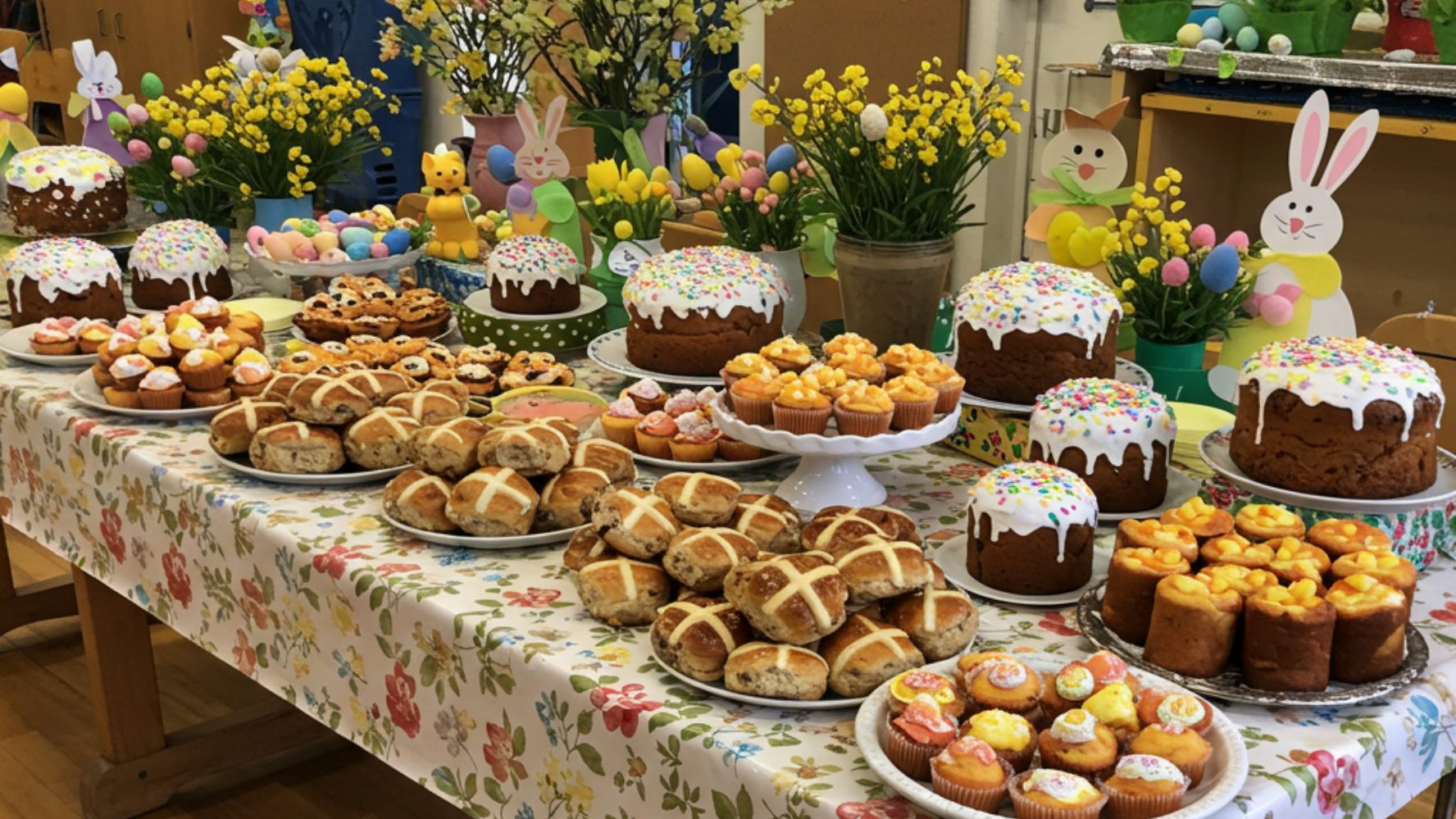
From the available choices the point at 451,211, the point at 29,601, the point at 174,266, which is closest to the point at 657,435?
the point at 451,211

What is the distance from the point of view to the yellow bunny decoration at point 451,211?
92.7 inches

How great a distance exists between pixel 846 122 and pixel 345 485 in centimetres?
80

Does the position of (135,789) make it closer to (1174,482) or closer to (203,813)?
(203,813)

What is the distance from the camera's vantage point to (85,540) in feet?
6.06

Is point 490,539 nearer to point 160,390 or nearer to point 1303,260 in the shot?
point 160,390

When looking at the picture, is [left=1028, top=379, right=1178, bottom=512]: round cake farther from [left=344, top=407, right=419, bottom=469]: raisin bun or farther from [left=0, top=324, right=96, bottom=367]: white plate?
[left=0, top=324, right=96, bottom=367]: white plate

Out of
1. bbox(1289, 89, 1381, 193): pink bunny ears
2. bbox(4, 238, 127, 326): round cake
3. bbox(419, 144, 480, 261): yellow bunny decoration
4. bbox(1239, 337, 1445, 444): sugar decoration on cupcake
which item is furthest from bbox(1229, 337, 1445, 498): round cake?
bbox(4, 238, 127, 326): round cake

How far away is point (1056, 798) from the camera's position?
0.87m

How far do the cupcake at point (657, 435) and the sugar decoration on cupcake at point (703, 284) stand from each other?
203mm

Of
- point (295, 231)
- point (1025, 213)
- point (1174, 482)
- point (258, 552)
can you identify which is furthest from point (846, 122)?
point (1025, 213)

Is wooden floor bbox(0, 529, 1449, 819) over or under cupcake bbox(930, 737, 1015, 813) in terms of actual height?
under

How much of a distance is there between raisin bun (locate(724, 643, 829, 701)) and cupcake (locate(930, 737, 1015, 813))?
162 millimetres

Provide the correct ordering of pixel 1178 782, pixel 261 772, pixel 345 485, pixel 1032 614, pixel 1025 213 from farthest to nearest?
pixel 1025 213 → pixel 261 772 → pixel 345 485 → pixel 1032 614 → pixel 1178 782

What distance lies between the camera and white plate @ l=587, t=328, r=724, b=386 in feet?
5.72
